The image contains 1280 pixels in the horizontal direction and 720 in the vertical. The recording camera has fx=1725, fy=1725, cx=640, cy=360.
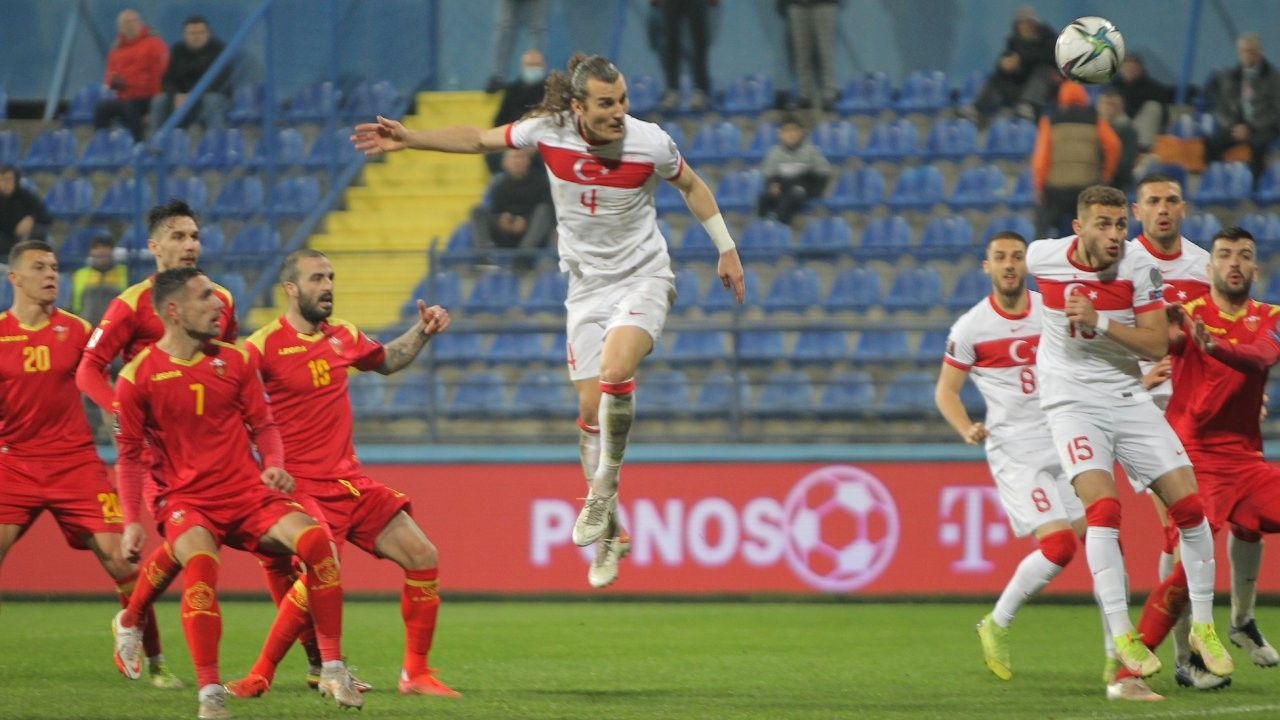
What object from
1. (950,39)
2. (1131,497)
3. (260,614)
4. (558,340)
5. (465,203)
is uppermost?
(950,39)

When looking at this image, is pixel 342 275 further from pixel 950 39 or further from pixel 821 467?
pixel 950 39

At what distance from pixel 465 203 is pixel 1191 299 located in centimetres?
924

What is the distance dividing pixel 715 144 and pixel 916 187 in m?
1.97

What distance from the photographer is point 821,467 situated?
12.2 meters

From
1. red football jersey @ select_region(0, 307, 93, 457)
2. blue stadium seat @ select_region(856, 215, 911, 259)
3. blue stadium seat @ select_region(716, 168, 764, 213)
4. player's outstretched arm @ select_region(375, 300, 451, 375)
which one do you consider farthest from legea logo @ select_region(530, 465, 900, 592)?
red football jersey @ select_region(0, 307, 93, 457)

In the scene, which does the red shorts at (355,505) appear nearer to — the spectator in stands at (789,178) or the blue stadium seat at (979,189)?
the spectator in stands at (789,178)

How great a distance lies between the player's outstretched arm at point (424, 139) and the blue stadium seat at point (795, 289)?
6104mm

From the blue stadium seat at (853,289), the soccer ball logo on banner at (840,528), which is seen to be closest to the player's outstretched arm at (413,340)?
the soccer ball logo on banner at (840,528)

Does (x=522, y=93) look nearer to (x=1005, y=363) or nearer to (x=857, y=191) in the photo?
(x=857, y=191)

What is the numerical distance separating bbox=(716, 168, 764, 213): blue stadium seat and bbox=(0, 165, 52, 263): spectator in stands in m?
5.78

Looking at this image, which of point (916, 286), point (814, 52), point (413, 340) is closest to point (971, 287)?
point (916, 286)

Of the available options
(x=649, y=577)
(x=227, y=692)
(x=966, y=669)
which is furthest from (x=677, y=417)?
(x=227, y=692)

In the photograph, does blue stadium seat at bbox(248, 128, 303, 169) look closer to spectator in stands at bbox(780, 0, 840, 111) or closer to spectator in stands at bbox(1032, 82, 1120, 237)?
spectator in stands at bbox(780, 0, 840, 111)

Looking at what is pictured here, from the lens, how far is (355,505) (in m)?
7.70
